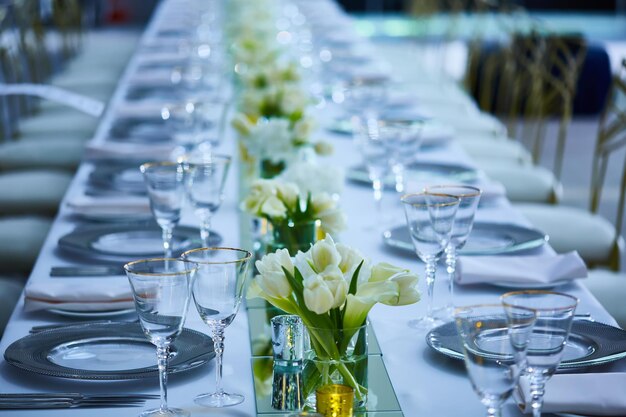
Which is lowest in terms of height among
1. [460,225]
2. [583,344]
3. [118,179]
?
[118,179]

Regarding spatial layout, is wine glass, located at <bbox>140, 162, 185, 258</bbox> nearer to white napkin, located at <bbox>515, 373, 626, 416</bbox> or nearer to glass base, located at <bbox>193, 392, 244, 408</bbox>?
glass base, located at <bbox>193, 392, 244, 408</bbox>

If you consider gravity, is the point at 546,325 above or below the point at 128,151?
above

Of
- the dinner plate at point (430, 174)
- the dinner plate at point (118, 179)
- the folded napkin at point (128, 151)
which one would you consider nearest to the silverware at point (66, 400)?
the dinner plate at point (118, 179)

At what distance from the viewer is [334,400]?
1291mm

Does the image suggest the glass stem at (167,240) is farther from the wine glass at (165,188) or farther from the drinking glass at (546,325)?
the drinking glass at (546,325)

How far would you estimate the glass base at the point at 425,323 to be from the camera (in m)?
1.75

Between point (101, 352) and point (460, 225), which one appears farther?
point (460, 225)

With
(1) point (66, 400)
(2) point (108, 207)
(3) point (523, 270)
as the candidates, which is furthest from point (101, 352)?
(2) point (108, 207)

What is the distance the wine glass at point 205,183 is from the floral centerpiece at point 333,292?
636 mm

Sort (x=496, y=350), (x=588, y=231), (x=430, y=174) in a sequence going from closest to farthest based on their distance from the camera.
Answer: (x=496, y=350) → (x=430, y=174) → (x=588, y=231)

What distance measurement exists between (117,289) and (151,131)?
1742 millimetres

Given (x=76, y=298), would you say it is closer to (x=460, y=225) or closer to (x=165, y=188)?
(x=165, y=188)

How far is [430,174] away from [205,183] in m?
1.04

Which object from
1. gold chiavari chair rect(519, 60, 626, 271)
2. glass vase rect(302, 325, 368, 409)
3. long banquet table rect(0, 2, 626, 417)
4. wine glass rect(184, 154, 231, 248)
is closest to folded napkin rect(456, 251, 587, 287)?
long banquet table rect(0, 2, 626, 417)
